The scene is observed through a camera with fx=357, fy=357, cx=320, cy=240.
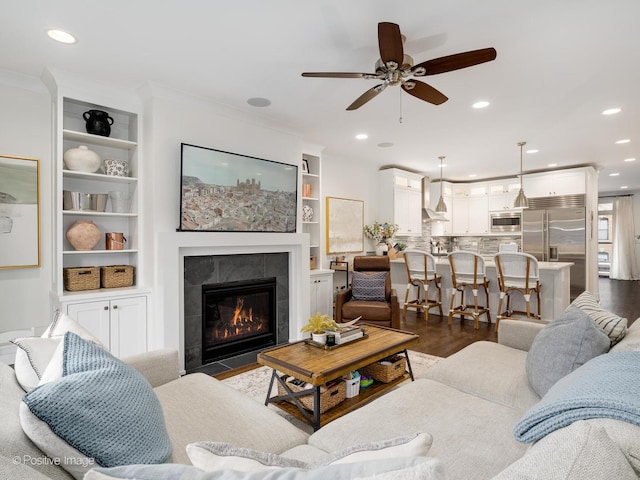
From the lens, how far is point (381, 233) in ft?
21.0

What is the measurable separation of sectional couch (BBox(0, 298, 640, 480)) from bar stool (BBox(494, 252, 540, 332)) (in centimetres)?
238

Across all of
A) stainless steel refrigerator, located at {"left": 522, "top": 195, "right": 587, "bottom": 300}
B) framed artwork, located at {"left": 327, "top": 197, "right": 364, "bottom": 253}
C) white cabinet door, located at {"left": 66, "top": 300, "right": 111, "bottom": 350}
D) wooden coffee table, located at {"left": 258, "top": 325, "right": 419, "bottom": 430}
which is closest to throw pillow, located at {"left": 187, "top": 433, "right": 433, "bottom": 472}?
wooden coffee table, located at {"left": 258, "top": 325, "right": 419, "bottom": 430}

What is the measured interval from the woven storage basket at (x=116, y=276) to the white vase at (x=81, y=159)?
0.92 m

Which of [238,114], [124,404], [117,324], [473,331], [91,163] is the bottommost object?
[473,331]

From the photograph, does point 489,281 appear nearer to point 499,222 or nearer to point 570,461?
point 499,222

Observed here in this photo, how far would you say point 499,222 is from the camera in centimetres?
785

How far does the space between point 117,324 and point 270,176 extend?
2.16 meters

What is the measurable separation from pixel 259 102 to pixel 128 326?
2503 mm

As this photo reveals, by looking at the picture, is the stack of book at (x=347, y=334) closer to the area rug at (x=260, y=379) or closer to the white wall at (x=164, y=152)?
the area rug at (x=260, y=379)

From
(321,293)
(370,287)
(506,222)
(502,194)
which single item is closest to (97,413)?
(370,287)

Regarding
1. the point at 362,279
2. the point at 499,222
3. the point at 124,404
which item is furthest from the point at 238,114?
the point at 499,222

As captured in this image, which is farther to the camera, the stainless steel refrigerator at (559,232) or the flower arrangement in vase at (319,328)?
the stainless steel refrigerator at (559,232)

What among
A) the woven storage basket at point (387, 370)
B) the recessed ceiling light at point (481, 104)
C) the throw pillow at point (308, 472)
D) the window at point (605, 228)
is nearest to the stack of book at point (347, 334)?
the woven storage basket at point (387, 370)

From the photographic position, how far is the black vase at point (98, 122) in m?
3.29
